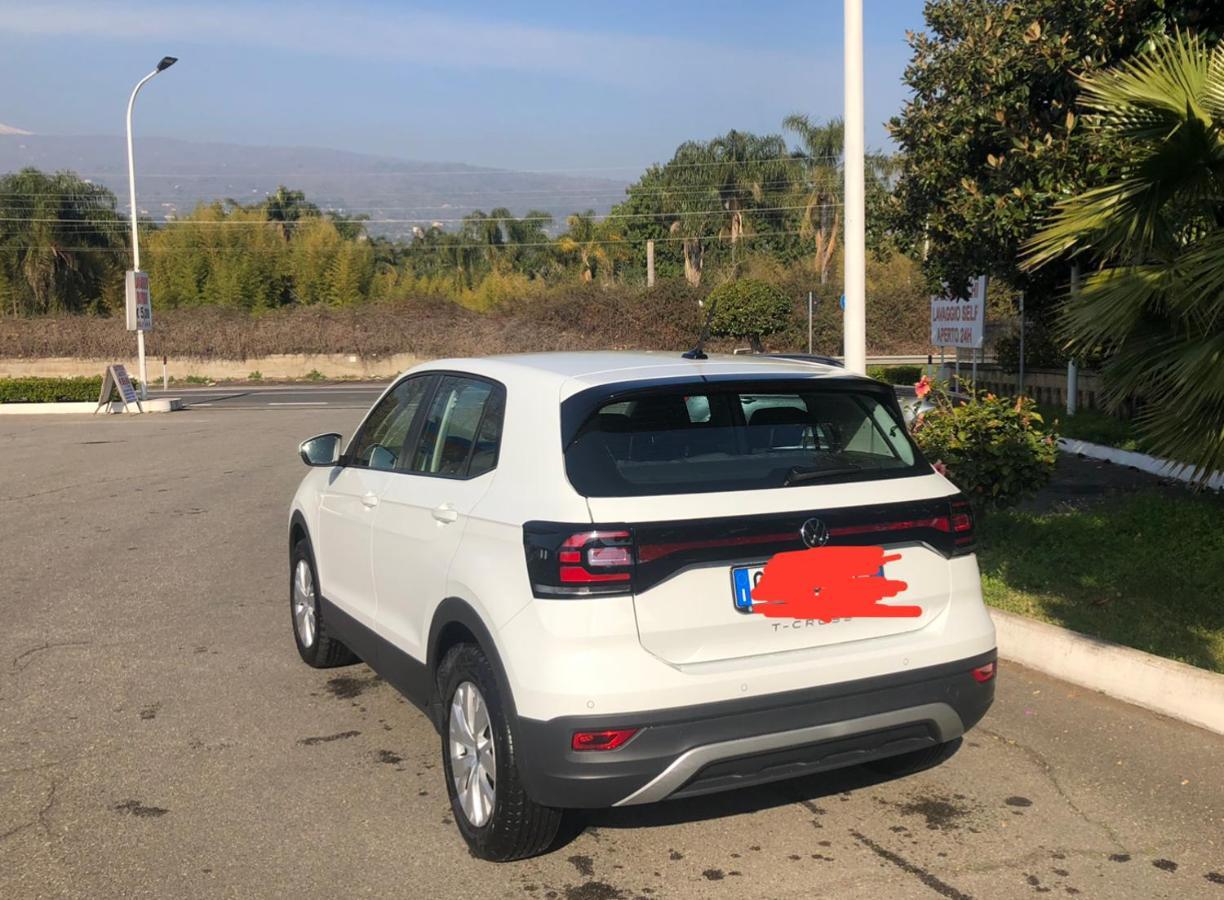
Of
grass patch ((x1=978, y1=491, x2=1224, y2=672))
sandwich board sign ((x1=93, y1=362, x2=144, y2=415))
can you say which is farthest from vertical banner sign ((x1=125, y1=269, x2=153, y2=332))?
grass patch ((x1=978, y1=491, x2=1224, y2=672))

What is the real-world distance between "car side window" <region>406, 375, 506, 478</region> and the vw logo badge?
1.14m

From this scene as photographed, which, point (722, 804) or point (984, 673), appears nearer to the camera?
point (984, 673)

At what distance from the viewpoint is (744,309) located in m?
36.5

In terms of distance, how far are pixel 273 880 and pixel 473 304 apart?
54.0 metres

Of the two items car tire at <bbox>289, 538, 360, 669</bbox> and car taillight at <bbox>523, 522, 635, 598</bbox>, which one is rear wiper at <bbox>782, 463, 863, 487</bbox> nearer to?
car taillight at <bbox>523, 522, 635, 598</bbox>

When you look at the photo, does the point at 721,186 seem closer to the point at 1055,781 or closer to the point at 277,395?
the point at 277,395

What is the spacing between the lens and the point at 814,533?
375 centimetres

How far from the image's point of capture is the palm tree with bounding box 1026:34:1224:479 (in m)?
5.16

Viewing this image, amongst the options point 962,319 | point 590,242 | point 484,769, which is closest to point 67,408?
point 962,319

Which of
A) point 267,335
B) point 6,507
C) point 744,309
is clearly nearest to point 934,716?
point 6,507

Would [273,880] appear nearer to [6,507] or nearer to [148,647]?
[148,647]

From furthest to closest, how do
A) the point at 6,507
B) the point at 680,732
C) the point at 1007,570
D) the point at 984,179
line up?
the point at 6,507 → the point at 984,179 → the point at 1007,570 → the point at 680,732

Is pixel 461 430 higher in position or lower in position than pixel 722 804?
higher

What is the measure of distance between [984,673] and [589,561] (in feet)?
5.18
